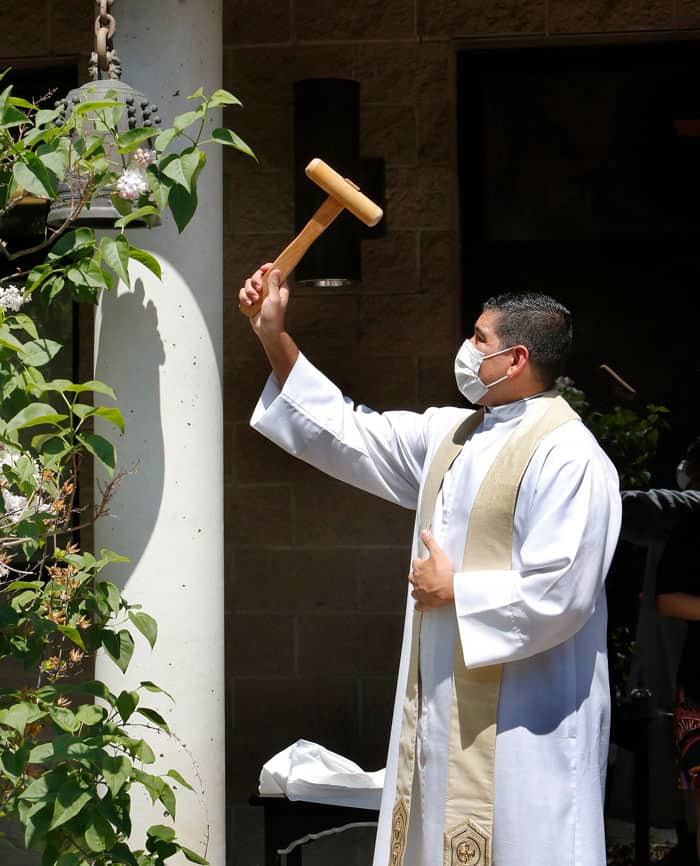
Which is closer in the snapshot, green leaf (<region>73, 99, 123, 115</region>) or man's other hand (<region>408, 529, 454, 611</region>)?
green leaf (<region>73, 99, 123, 115</region>)

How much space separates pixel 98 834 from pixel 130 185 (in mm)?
1476

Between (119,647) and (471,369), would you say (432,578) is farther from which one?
(119,647)

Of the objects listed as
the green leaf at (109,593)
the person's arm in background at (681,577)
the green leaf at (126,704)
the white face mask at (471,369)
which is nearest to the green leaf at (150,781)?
the green leaf at (126,704)

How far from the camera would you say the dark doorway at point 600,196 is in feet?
17.5

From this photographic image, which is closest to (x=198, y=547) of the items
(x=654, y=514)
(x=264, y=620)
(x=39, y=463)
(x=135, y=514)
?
(x=135, y=514)

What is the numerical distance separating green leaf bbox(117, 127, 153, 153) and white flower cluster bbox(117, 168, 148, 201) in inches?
2.3

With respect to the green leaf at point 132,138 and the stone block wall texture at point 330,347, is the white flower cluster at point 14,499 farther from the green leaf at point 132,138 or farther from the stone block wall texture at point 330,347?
the stone block wall texture at point 330,347

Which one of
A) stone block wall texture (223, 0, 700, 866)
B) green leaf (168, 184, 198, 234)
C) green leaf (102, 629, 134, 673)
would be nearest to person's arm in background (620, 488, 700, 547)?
stone block wall texture (223, 0, 700, 866)

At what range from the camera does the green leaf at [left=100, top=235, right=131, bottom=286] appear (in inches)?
131

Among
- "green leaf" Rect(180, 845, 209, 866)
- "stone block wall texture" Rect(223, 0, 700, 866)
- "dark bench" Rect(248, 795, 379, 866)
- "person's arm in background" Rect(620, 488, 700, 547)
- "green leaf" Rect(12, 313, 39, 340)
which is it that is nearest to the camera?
"green leaf" Rect(12, 313, 39, 340)

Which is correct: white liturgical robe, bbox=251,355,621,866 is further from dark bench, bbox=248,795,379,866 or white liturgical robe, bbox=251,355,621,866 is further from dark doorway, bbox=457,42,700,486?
dark doorway, bbox=457,42,700,486

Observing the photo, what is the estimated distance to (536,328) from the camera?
360 centimetres

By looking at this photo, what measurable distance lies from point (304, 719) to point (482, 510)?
2.25 m

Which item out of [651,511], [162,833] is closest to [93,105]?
[162,833]
